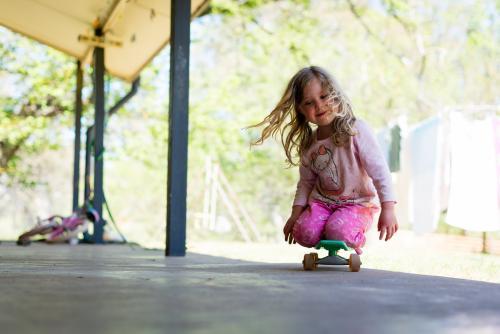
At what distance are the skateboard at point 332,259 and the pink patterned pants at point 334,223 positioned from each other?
0.30ft

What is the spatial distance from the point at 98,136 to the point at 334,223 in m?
3.72

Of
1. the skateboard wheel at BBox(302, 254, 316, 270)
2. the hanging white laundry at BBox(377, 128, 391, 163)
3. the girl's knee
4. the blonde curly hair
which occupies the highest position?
the hanging white laundry at BBox(377, 128, 391, 163)

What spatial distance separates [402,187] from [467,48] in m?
8.73

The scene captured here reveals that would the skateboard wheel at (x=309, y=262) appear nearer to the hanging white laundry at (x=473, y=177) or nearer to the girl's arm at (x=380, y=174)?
the girl's arm at (x=380, y=174)

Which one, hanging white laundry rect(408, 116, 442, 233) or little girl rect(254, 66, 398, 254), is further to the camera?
hanging white laundry rect(408, 116, 442, 233)

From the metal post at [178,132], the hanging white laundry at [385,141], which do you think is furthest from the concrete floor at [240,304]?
the hanging white laundry at [385,141]

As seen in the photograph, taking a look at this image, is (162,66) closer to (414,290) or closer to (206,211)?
(206,211)

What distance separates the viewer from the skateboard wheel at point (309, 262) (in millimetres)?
2541

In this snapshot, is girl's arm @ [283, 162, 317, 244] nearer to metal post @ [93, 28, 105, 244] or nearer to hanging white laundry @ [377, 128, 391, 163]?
metal post @ [93, 28, 105, 244]

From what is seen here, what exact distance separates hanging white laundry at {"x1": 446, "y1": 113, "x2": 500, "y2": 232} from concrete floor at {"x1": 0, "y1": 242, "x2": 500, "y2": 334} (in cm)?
371

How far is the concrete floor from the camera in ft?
3.76

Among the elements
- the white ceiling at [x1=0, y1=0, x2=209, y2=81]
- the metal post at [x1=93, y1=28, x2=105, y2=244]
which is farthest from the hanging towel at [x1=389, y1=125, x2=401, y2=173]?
the metal post at [x1=93, y1=28, x2=105, y2=244]

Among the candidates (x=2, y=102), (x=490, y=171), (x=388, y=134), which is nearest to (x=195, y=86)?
(x=2, y=102)

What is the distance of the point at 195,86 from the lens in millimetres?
13664
